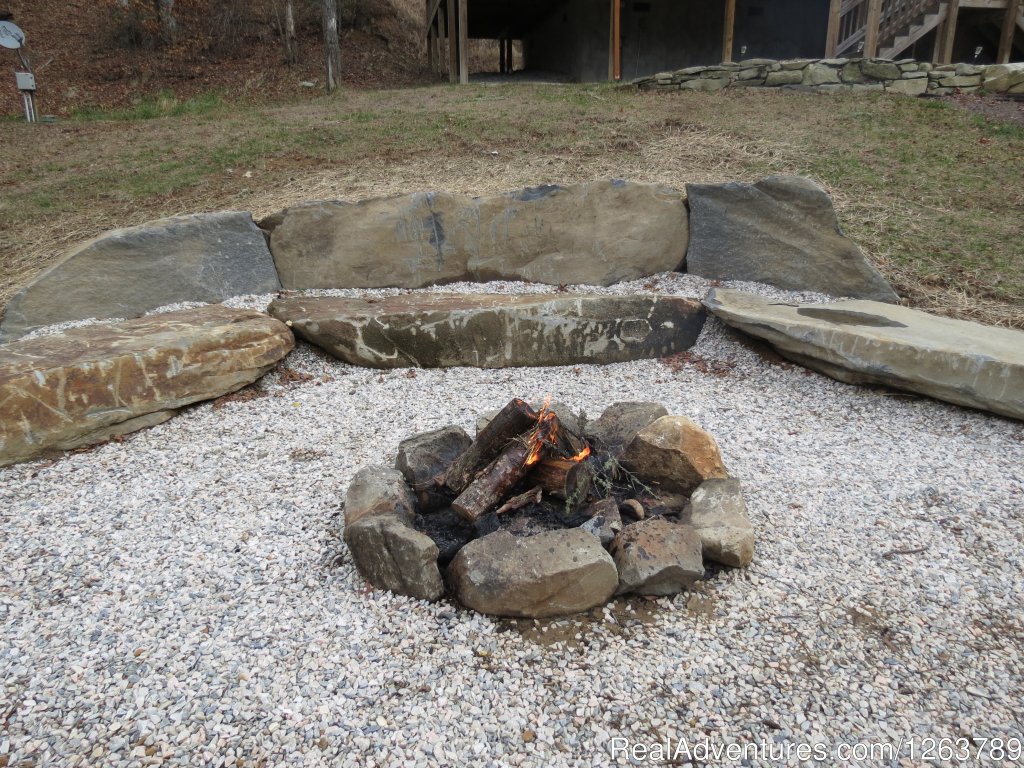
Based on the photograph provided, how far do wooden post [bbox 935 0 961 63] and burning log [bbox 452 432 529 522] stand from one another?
13516mm

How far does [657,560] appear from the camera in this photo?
2.53 m

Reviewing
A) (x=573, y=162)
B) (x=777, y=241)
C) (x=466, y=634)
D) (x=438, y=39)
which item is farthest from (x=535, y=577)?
(x=438, y=39)

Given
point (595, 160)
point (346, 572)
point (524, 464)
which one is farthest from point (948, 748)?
point (595, 160)

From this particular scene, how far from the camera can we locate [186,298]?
17.5 feet

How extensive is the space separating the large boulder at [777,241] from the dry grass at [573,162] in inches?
21.3

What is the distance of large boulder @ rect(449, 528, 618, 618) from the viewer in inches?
94.9

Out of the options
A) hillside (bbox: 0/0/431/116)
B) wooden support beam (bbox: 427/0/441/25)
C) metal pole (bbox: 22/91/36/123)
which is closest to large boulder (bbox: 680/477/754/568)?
hillside (bbox: 0/0/431/116)

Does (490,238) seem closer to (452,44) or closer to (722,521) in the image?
(722,521)

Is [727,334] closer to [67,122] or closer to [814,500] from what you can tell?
[814,500]

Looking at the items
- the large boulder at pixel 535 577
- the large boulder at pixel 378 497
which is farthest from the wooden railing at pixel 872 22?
the large boulder at pixel 535 577

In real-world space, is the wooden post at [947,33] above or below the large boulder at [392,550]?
above

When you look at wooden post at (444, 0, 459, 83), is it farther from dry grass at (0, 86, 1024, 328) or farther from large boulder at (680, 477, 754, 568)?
large boulder at (680, 477, 754, 568)

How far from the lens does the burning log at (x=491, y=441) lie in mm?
2910

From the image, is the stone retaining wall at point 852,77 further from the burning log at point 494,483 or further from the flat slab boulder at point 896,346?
the burning log at point 494,483
